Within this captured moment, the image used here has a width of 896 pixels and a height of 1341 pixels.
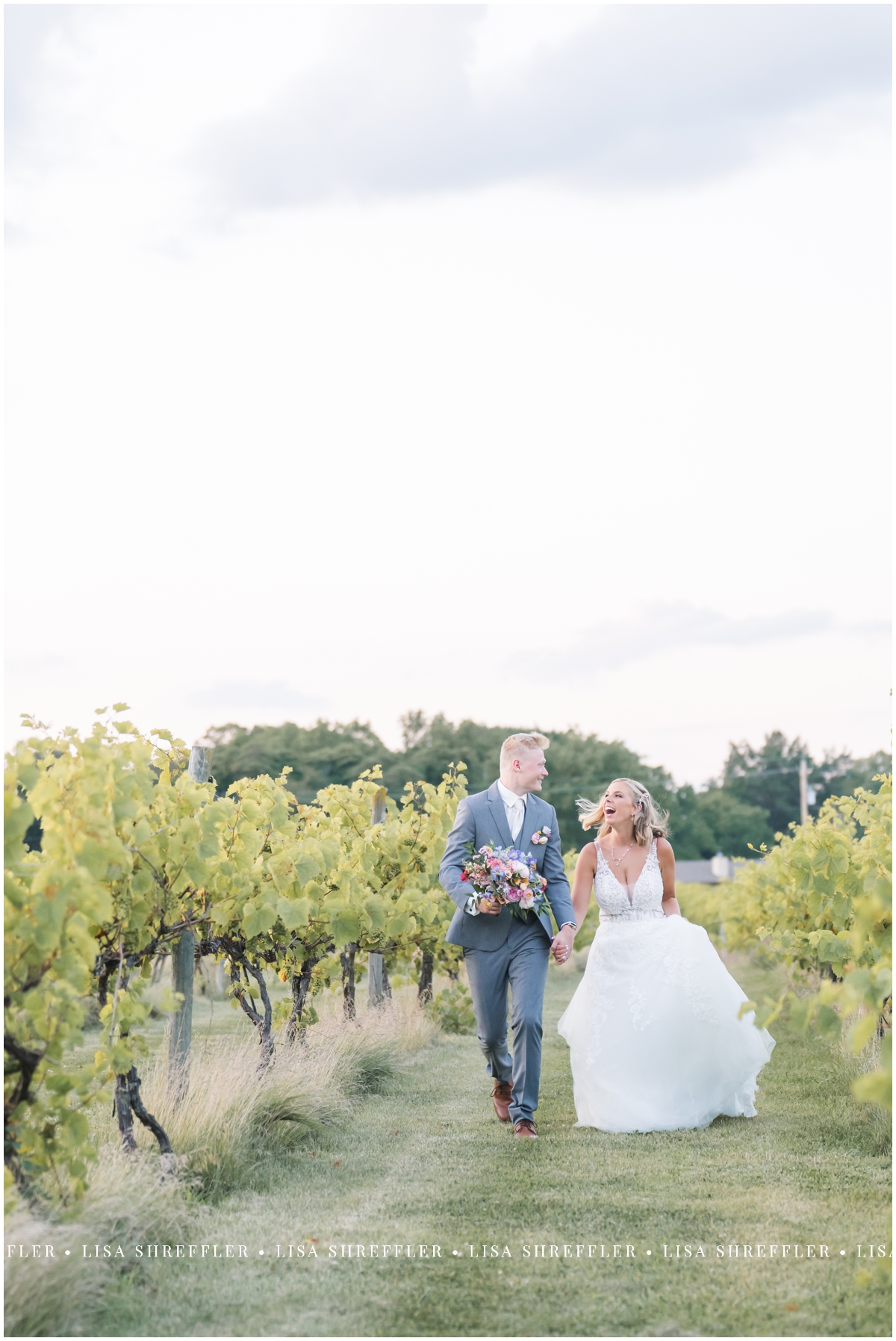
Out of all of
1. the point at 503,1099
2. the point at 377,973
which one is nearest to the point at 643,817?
the point at 503,1099

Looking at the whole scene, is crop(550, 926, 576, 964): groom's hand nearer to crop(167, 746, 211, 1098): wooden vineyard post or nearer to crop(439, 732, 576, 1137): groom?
crop(439, 732, 576, 1137): groom

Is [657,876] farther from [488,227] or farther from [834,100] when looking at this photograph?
[488,227]

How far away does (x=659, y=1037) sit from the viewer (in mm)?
6379

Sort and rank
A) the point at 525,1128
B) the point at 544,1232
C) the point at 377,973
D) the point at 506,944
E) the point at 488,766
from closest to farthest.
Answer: the point at 544,1232 → the point at 525,1128 → the point at 506,944 → the point at 377,973 → the point at 488,766

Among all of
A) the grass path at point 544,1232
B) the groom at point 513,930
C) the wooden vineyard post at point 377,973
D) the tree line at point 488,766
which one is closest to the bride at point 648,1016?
the grass path at point 544,1232

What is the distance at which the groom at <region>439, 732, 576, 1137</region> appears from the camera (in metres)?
6.27

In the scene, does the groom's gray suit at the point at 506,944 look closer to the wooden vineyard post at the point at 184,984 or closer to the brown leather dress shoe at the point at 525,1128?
the brown leather dress shoe at the point at 525,1128

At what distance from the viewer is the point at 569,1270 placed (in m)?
3.85

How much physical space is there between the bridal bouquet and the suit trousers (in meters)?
0.18

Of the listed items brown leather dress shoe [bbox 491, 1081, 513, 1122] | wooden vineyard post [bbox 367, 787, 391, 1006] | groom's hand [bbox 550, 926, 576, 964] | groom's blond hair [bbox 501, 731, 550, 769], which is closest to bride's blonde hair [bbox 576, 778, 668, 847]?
groom's blond hair [bbox 501, 731, 550, 769]

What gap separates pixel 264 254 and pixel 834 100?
14.7ft

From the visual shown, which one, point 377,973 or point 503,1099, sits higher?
point 503,1099

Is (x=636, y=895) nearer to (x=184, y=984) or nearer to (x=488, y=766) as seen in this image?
(x=184, y=984)

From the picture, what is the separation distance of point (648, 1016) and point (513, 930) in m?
0.85
